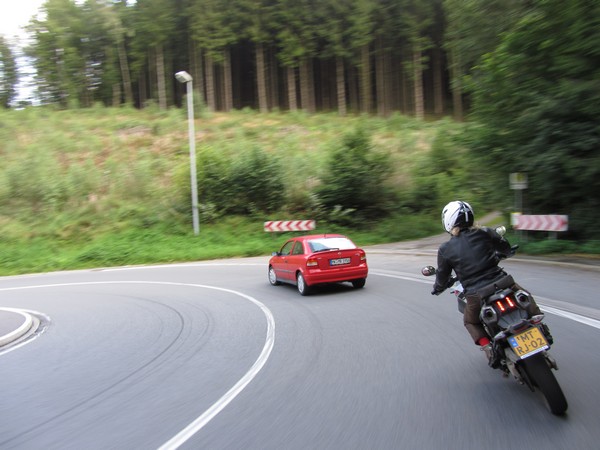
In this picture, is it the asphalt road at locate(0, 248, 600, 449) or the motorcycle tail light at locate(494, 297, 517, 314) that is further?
the motorcycle tail light at locate(494, 297, 517, 314)

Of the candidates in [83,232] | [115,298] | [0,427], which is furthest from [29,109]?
[0,427]

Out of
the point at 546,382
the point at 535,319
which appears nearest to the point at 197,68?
the point at 535,319

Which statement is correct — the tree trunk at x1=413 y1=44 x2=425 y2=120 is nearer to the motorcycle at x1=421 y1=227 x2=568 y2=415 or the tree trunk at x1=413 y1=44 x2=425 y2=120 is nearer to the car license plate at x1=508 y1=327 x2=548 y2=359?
the motorcycle at x1=421 y1=227 x2=568 y2=415

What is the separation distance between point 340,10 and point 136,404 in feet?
183

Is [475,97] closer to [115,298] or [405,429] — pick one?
[115,298]

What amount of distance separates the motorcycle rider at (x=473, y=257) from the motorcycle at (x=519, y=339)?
0.11m

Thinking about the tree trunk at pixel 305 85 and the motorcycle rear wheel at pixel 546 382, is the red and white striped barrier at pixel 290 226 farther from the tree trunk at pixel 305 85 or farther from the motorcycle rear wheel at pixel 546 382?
the tree trunk at pixel 305 85

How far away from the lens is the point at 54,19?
62.3 meters

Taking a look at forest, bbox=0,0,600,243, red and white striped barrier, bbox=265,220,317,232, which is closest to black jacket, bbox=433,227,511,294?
forest, bbox=0,0,600,243

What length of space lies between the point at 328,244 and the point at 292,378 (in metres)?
7.01

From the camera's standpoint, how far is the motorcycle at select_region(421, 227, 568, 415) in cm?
389

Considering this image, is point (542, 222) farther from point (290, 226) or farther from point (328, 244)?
point (290, 226)

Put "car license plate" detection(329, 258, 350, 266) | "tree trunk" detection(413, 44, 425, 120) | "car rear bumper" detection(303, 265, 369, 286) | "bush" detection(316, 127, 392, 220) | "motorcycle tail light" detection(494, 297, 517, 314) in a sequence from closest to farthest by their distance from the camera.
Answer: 1. "motorcycle tail light" detection(494, 297, 517, 314)
2. "car rear bumper" detection(303, 265, 369, 286)
3. "car license plate" detection(329, 258, 350, 266)
4. "bush" detection(316, 127, 392, 220)
5. "tree trunk" detection(413, 44, 425, 120)

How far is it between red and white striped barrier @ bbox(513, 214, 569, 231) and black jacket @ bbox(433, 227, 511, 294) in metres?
12.0
